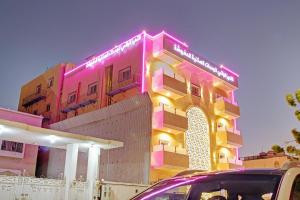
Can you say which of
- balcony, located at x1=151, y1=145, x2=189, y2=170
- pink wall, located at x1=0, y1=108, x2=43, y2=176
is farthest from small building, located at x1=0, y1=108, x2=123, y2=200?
pink wall, located at x1=0, y1=108, x2=43, y2=176

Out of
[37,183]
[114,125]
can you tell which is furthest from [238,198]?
[114,125]

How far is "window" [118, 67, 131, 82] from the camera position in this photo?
85.9 feet

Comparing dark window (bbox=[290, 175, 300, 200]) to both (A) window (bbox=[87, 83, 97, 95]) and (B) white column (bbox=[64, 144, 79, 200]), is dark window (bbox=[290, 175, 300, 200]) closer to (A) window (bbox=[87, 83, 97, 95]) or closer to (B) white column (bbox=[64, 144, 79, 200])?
(B) white column (bbox=[64, 144, 79, 200])

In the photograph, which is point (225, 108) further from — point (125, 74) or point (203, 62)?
point (125, 74)

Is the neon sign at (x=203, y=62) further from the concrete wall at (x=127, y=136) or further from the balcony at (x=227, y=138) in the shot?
the concrete wall at (x=127, y=136)

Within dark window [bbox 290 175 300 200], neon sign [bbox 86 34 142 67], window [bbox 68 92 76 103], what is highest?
neon sign [bbox 86 34 142 67]

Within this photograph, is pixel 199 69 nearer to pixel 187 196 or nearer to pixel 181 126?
pixel 181 126

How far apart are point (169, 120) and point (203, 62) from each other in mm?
8461

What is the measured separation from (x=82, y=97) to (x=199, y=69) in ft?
35.6

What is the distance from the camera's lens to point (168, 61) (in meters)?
27.4

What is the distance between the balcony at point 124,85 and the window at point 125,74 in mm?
332

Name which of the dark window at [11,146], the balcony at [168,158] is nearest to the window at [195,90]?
the balcony at [168,158]

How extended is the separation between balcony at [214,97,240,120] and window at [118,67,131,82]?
367 inches

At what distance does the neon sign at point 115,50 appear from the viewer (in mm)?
26522
